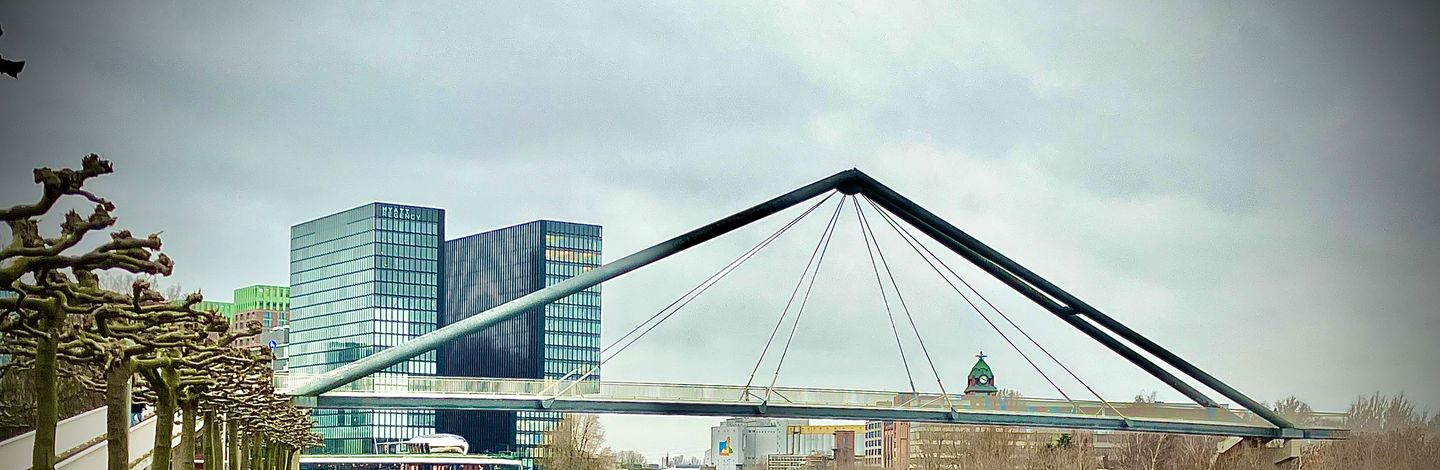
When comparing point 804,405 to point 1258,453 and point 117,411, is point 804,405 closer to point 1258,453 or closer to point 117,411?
point 1258,453

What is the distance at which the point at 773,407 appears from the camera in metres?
26.7

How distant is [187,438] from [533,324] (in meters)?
60.1

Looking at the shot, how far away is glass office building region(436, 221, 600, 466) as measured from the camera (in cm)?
7412

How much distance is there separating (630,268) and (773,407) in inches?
182

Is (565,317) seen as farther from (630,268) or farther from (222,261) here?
(630,268)

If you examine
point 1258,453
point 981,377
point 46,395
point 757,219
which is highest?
point 757,219

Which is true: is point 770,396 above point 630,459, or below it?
above

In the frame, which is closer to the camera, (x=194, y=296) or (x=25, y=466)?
(x=194, y=296)

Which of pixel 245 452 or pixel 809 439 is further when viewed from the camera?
pixel 809 439

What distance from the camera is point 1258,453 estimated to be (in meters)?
29.8

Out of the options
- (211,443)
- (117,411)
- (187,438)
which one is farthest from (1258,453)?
(117,411)

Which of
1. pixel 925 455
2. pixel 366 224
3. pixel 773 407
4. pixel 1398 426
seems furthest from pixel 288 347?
pixel 1398 426

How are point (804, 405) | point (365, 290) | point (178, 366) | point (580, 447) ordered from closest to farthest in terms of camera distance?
point (178, 366) < point (804, 405) < point (580, 447) < point (365, 290)

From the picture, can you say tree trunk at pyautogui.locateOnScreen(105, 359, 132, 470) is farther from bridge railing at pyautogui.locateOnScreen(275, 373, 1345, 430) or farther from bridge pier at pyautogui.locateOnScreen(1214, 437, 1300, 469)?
bridge pier at pyautogui.locateOnScreen(1214, 437, 1300, 469)
